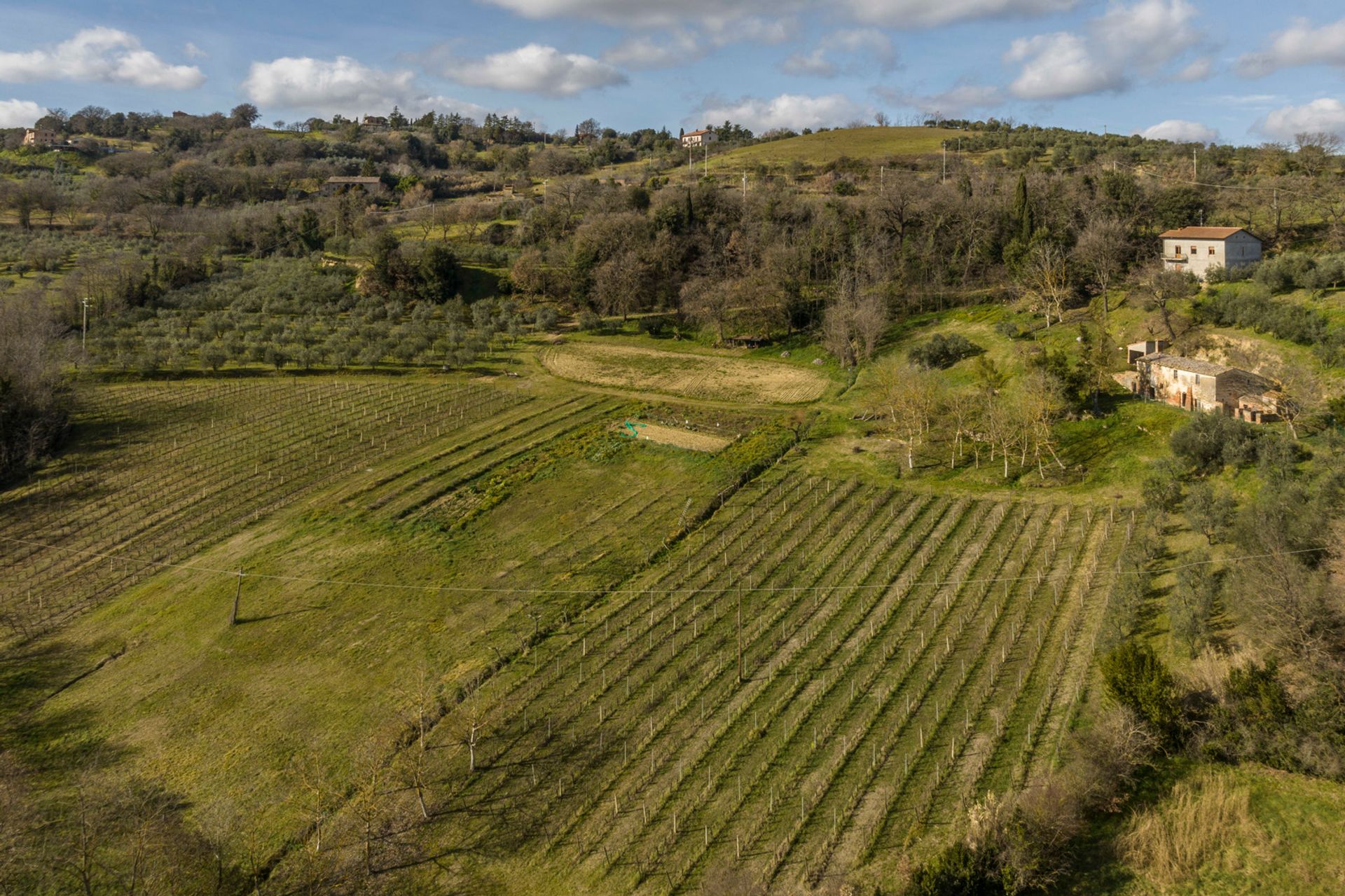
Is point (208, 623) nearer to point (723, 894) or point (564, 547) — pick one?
point (564, 547)

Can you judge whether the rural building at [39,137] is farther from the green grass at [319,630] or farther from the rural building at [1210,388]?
the rural building at [1210,388]

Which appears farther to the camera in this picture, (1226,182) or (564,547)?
(1226,182)

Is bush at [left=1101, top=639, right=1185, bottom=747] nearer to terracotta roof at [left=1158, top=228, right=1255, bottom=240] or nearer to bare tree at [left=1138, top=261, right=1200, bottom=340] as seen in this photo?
bare tree at [left=1138, top=261, right=1200, bottom=340]

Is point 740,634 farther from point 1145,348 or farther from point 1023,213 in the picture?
point 1023,213

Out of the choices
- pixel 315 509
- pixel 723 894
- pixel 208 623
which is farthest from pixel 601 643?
pixel 315 509

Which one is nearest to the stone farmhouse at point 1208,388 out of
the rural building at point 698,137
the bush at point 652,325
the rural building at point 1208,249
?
the rural building at point 1208,249

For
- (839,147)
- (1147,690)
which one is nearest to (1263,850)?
(1147,690)
